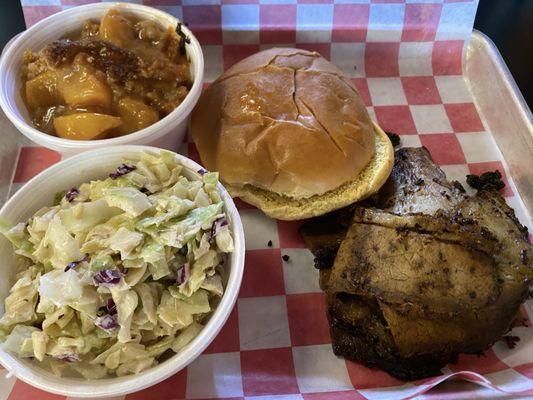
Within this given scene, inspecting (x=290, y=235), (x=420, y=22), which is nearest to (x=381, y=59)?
(x=420, y=22)

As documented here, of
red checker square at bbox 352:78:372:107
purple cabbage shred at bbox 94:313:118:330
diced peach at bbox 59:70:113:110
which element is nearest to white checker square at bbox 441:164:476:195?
red checker square at bbox 352:78:372:107

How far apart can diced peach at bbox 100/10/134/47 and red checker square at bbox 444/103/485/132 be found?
1.68 metres

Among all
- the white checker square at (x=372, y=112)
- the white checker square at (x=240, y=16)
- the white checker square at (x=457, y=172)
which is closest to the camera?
the white checker square at (x=457, y=172)

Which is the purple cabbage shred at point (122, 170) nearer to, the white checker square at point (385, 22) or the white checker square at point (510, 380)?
the white checker square at point (510, 380)

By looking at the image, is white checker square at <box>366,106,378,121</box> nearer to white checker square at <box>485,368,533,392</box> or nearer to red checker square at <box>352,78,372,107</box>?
red checker square at <box>352,78,372,107</box>

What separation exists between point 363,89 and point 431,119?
0.41 m

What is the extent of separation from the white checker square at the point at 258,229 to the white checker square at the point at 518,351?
0.97 metres

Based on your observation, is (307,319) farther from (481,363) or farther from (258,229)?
(481,363)

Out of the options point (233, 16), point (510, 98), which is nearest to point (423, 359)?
point (510, 98)

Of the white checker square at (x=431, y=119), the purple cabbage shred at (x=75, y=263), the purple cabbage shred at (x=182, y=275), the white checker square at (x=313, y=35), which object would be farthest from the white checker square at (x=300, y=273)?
the white checker square at (x=313, y=35)

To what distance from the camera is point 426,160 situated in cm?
231

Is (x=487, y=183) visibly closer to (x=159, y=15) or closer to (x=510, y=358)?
(x=510, y=358)

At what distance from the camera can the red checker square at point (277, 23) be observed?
294cm

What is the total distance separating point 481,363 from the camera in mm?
1954
